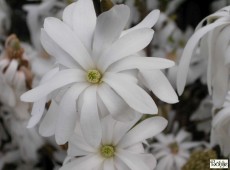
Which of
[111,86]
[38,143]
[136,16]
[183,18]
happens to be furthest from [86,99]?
[183,18]

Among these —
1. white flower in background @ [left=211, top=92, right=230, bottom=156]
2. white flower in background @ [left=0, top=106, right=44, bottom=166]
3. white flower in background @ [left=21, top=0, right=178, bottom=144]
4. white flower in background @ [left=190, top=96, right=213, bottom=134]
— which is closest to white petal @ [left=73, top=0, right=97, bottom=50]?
white flower in background @ [left=21, top=0, right=178, bottom=144]

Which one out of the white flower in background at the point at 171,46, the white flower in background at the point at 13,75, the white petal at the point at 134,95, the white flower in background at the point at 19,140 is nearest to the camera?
the white petal at the point at 134,95

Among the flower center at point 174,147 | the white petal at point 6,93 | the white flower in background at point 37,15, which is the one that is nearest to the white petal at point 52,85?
the white petal at point 6,93

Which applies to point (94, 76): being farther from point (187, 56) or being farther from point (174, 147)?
point (174, 147)

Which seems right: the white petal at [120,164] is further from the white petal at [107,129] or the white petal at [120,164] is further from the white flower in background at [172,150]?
the white flower in background at [172,150]

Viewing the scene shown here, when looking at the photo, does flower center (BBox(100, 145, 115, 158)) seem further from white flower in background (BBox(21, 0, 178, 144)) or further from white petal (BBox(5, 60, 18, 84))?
white petal (BBox(5, 60, 18, 84))

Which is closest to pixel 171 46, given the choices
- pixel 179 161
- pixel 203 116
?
pixel 203 116
